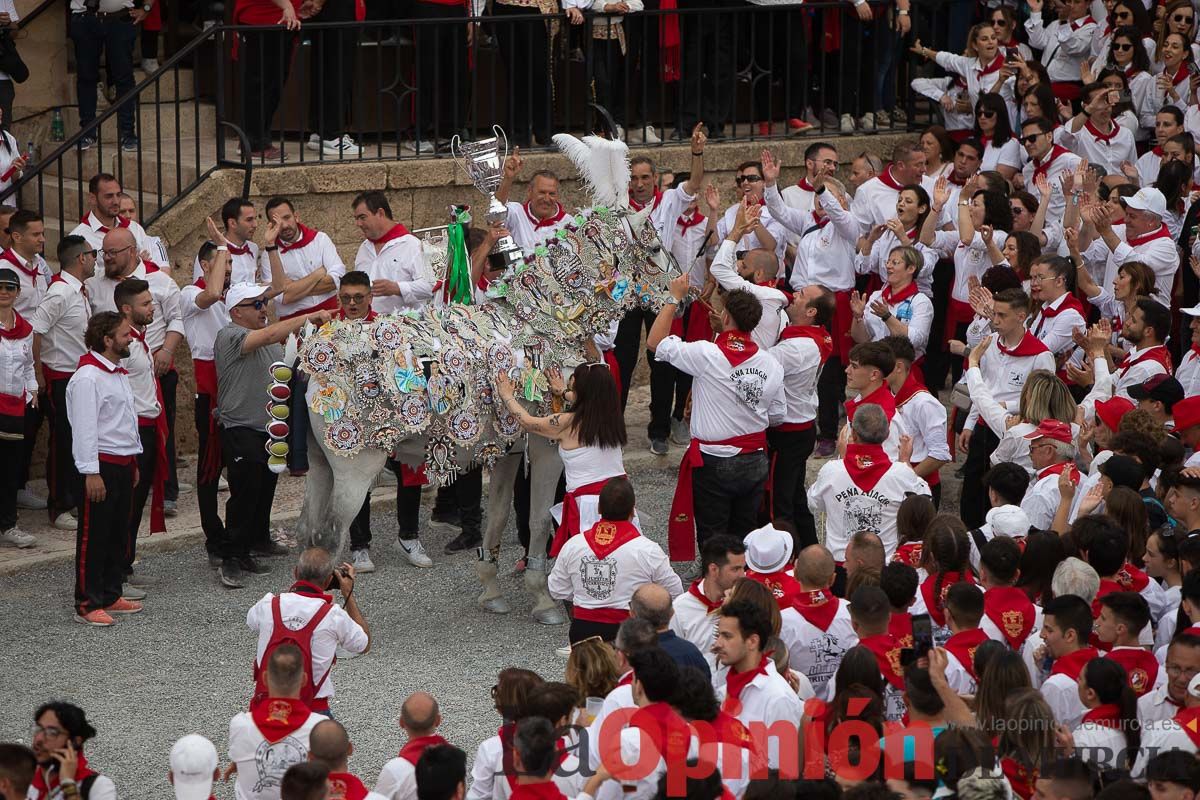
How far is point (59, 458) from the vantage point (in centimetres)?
1005

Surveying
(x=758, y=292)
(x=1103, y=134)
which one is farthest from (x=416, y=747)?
(x=1103, y=134)

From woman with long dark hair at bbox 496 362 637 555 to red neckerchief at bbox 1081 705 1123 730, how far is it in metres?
3.01

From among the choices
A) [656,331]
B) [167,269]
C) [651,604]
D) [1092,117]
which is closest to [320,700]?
[651,604]

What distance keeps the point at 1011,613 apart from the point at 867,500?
1468mm

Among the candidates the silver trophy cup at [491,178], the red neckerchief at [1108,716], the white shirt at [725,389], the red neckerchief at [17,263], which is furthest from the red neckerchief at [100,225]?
the red neckerchief at [1108,716]

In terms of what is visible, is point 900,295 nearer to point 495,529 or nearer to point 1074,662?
point 495,529

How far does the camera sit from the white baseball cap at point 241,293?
9.33 m

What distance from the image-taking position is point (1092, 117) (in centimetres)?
1252

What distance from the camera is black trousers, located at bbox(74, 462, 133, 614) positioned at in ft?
28.9

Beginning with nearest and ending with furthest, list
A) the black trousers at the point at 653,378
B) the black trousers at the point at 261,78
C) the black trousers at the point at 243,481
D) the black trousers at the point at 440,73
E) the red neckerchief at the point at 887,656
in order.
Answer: the red neckerchief at the point at 887,656 < the black trousers at the point at 243,481 < the black trousers at the point at 653,378 < the black trousers at the point at 261,78 < the black trousers at the point at 440,73

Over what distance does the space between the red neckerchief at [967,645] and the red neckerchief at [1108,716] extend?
1.80 feet

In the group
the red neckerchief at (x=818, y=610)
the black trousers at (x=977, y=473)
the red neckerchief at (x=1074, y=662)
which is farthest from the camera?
the black trousers at (x=977, y=473)

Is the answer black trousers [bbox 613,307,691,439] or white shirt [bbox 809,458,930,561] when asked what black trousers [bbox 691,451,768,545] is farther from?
black trousers [bbox 613,307,691,439]

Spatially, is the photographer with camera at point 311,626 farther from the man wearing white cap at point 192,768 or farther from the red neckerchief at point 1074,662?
the red neckerchief at point 1074,662
